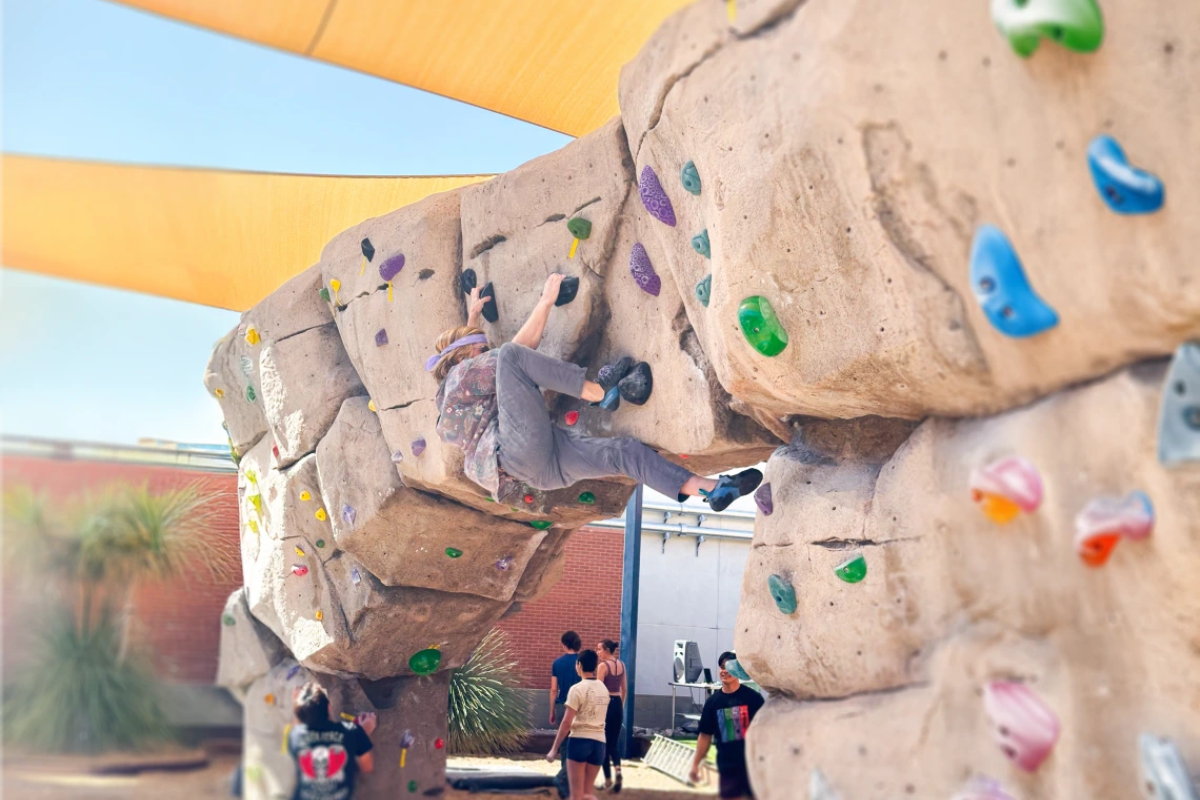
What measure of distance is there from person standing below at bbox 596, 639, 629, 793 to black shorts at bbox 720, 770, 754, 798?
7.83 feet

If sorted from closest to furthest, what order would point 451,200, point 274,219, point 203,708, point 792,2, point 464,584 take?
1. point 203,708
2. point 792,2
3. point 451,200
4. point 274,219
5. point 464,584

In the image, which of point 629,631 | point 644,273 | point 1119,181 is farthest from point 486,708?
point 1119,181

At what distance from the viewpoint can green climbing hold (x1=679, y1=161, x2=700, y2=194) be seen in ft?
9.86

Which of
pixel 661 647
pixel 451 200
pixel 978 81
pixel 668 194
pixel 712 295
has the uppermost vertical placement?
pixel 451 200

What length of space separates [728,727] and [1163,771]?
240cm

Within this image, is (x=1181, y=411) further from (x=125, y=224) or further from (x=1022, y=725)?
(x=125, y=224)

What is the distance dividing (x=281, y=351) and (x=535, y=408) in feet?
8.60

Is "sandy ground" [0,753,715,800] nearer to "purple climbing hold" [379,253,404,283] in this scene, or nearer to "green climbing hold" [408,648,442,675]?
"purple climbing hold" [379,253,404,283]

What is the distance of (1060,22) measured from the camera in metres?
1.90

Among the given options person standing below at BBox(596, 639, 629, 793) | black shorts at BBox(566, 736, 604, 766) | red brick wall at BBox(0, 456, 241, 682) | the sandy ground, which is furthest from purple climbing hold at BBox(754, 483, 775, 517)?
person standing below at BBox(596, 639, 629, 793)

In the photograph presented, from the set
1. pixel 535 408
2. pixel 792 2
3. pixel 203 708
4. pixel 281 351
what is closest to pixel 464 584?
pixel 281 351

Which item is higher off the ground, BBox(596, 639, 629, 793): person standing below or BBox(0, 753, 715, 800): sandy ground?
BBox(0, 753, 715, 800): sandy ground

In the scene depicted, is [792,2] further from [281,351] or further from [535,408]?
[281,351]

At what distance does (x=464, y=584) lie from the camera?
567 cm
